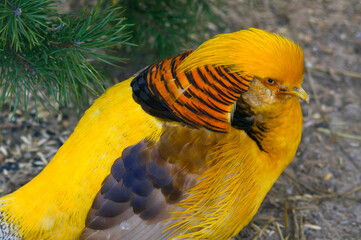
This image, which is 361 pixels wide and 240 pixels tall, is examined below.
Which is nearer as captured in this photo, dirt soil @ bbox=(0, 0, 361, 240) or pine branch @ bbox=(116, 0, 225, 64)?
dirt soil @ bbox=(0, 0, 361, 240)

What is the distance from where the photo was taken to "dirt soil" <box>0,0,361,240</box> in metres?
2.95

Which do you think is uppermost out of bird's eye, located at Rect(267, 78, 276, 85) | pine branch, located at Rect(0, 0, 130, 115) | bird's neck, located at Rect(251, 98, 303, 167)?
pine branch, located at Rect(0, 0, 130, 115)

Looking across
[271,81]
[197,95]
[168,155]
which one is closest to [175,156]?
[168,155]

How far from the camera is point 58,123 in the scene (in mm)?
3434

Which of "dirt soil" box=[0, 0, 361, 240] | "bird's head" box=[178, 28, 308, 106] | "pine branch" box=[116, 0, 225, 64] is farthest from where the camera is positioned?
"pine branch" box=[116, 0, 225, 64]

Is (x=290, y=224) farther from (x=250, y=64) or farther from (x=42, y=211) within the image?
(x=42, y=211)

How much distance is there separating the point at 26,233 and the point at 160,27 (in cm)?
196

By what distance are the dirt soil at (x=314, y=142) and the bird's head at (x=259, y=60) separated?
1.07 metres

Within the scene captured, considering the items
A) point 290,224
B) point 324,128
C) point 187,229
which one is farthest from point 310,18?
point 187,229

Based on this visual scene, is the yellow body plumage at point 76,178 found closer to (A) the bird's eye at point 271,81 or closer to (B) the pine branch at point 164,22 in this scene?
(A) the bird's eye at point 271,81

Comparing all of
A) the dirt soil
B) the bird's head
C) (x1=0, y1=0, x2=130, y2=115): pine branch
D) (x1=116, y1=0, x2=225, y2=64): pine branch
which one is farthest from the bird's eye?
(x1=116, y1=0, x2=225, y2=64): pine branch

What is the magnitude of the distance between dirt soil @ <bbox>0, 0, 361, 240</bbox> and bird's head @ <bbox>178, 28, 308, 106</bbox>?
3.51 ft

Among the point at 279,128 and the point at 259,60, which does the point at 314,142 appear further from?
the point at 259,60

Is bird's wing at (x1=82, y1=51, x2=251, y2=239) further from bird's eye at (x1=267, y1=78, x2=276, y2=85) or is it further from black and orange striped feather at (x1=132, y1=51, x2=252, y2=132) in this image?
bird's eye at (x1=267, y1=78, x2=276, y2=85)
